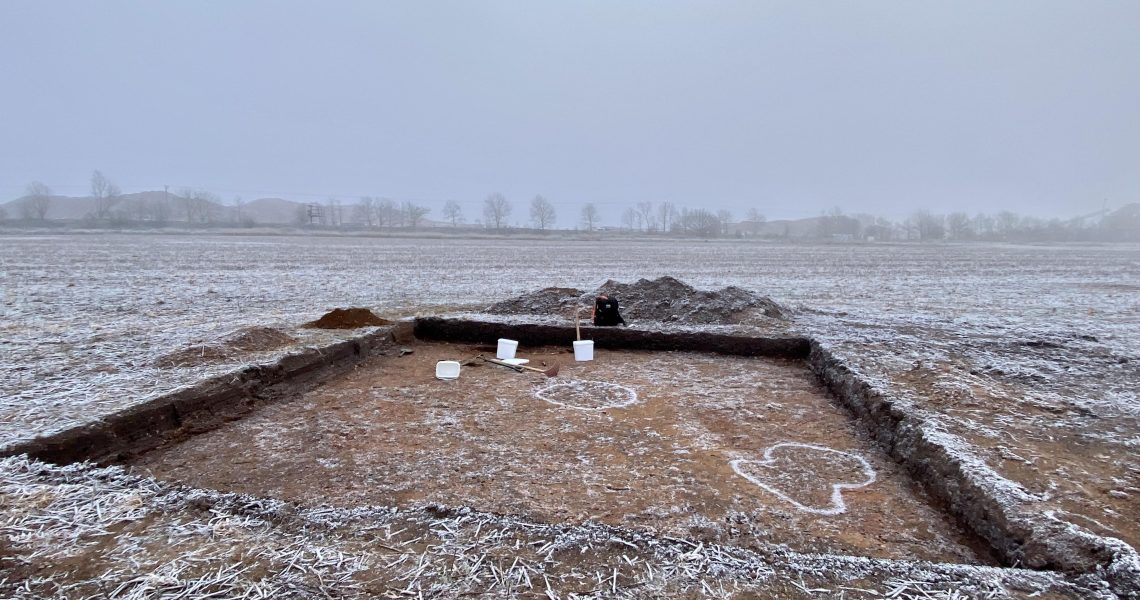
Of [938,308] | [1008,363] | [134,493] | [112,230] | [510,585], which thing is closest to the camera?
[510,585]

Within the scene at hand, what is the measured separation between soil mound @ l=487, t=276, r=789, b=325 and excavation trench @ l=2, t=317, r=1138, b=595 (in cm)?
239

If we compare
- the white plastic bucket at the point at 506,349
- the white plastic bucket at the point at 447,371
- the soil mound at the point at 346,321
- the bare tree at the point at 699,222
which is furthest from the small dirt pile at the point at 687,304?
the bare tree at the point at 699,222

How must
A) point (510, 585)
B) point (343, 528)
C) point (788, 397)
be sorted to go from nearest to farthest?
point (510, 585) < point (343, 528) < point (788, 397)

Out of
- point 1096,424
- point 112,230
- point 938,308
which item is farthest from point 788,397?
point 112,230

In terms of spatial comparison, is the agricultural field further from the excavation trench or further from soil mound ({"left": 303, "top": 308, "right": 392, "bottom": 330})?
soil mound ({"left": 303, "top": 308, "right": 392, "bottom": 330})

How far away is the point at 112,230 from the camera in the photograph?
5322 cm

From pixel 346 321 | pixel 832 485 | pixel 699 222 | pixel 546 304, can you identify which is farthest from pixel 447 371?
pixel 699 222

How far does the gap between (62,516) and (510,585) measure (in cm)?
189

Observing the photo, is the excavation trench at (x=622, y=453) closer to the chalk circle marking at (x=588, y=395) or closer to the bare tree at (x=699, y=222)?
the chalk circle marking at (x=588, y=395)

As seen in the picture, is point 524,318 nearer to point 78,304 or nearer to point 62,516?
point 62,516

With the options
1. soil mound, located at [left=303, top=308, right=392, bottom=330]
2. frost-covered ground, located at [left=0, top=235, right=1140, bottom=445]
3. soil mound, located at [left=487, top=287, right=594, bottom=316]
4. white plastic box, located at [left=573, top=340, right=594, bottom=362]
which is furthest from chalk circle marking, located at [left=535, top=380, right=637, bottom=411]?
soil mound, located at [left=487, top=287, right=594, bottom=316]

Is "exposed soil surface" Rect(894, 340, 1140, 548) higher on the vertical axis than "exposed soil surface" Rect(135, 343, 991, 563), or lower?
higher

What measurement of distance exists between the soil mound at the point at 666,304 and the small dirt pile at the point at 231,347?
3374 mm

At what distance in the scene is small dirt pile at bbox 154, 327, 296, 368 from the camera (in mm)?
4707
